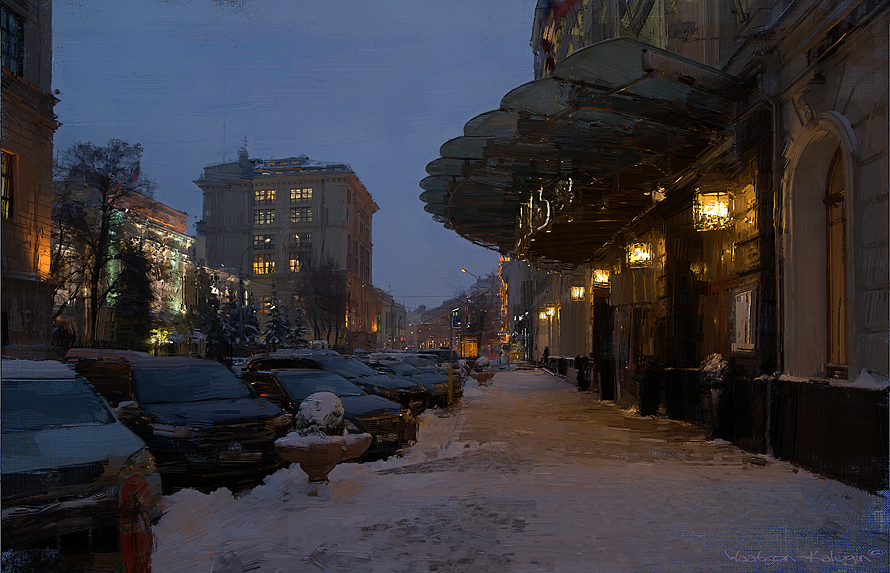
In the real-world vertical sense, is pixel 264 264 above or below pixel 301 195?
below

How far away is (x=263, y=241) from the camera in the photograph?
57156mm

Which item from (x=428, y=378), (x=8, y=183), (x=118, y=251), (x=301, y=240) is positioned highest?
(x=301, y=240)

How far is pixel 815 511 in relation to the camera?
5.88 metres

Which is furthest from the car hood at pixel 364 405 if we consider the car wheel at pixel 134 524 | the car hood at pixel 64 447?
the car wheel at pixel 134 524

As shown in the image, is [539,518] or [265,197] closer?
[539,518]

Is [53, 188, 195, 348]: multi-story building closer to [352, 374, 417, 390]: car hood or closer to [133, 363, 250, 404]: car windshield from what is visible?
[133, 363, 250, 404]: car windshield

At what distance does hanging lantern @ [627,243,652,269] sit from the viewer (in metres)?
16.3

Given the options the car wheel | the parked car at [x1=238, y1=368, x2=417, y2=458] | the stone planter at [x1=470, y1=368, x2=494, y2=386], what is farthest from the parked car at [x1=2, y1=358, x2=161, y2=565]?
the stone planter at [x1=470, y1=368, x2=494, y2=386]

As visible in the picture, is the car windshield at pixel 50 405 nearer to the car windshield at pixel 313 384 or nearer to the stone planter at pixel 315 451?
the stone planter at pixel 315 451

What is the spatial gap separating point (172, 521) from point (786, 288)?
8.08 meters

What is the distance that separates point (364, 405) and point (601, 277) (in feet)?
46.8

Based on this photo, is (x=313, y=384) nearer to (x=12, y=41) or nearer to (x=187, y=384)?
(x=187, y=384)
